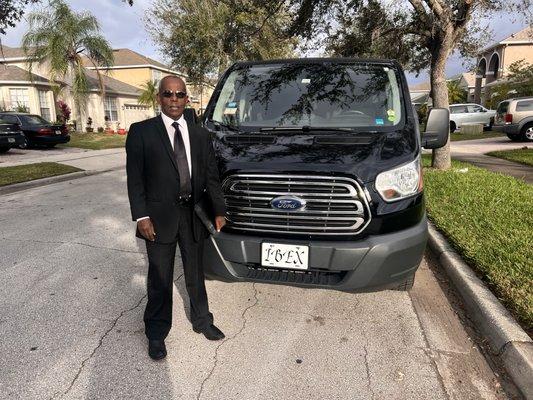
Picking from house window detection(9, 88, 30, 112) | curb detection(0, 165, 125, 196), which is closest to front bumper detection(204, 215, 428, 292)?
curb detection(0, 165, 125, 196)

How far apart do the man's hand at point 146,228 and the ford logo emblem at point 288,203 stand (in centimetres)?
82

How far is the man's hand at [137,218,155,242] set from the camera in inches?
99.5

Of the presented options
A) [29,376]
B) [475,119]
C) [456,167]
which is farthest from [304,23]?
[475,119]

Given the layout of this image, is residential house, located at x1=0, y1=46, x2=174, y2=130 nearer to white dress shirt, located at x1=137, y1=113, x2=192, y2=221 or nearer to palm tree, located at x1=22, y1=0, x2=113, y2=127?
palm tree, located at x1=22, y1=0, x2=113, y2=127

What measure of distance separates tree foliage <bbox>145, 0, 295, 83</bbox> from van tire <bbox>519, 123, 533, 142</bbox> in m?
11.5

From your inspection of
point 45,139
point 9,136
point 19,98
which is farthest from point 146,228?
point 19,98

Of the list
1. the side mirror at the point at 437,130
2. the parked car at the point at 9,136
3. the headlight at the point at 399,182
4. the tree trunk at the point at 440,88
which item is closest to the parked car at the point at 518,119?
the tree trunk at the point at 440,88

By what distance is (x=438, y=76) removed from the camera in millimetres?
8914

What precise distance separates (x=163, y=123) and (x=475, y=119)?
25638 mm

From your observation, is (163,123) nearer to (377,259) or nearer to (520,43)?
(377,259)

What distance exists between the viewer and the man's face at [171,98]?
98.8 inches

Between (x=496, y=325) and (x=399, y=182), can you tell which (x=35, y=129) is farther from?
(x=496, y=325)

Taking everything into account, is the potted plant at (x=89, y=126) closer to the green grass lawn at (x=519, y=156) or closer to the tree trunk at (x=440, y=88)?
the green grass lawn at (x=519, y=156)

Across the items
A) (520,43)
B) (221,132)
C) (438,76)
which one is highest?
A: (520,43)
